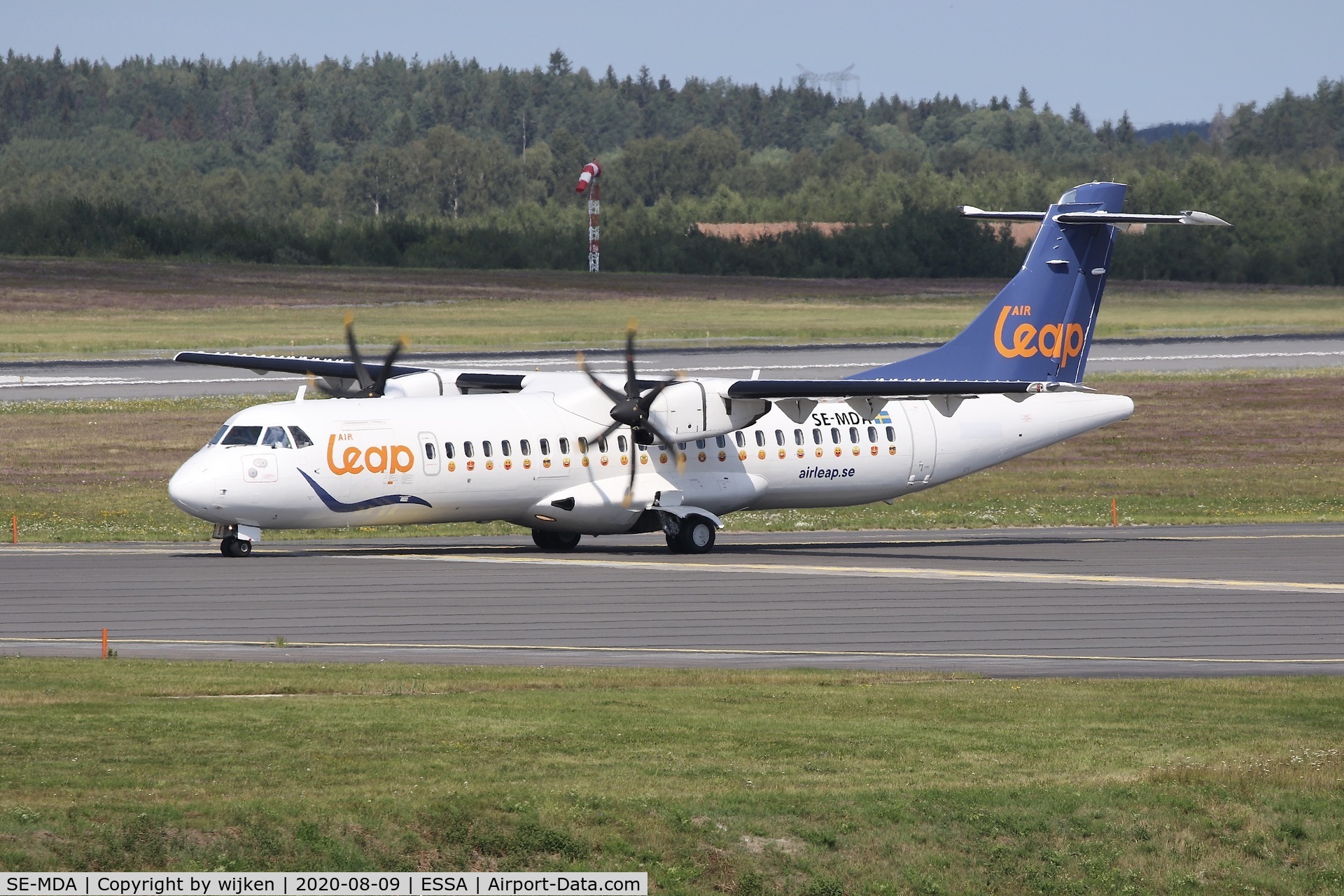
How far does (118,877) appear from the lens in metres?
10.9

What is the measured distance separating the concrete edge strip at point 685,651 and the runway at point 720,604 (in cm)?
5

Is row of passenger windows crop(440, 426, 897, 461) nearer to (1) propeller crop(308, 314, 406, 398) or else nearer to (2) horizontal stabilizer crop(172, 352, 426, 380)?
(1) propeller crop(308, 314, 406, 398)

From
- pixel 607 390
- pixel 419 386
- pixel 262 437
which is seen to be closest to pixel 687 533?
pixel 607 390

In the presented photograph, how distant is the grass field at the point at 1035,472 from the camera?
1554 inches

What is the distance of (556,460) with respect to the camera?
31.8 metres

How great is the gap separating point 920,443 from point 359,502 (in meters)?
11.9

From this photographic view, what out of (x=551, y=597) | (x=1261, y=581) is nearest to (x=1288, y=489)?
(x=1261, y=581)

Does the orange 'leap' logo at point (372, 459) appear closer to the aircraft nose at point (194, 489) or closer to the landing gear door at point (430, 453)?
the landing gear door at point (430, 453)

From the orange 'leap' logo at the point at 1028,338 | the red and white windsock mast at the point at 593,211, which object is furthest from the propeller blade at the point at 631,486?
the red and white windsock mast at the point at 593,211

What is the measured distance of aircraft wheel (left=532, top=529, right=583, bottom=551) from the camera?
33438 mm

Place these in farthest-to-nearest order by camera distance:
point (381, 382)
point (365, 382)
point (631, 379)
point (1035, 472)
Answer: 1. point (1035, 472)
2. point (365, 382)
3. point (381, 382)
4. point (631, 379)

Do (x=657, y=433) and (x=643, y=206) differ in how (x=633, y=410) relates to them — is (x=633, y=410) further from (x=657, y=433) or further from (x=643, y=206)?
(x=643, y=206)

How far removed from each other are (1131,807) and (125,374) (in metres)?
60.2

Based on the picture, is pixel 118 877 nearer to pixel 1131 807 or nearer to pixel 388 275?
pixel 1131 807
